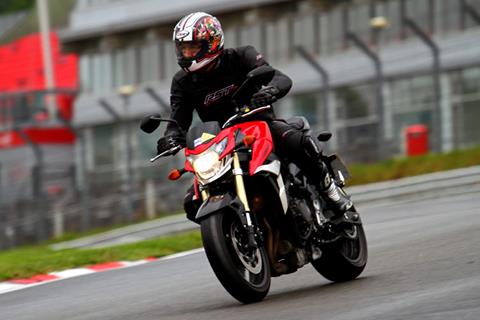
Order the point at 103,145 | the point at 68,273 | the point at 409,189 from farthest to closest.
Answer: the point at 103,145, the point at 409,189, the point at 68,273

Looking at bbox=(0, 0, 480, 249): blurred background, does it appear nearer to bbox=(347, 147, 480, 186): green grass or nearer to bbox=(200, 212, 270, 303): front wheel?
bbox=(347, 147, 480, 186): green grass

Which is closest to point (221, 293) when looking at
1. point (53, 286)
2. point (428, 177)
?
point (53, 286)

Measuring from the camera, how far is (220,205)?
7.34 m

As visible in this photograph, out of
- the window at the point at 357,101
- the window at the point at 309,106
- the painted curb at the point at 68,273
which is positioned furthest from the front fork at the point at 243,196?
the window at the point at 309,106

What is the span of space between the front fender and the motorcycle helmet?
946mm

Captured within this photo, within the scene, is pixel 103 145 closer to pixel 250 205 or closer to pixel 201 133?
pixel 201 133

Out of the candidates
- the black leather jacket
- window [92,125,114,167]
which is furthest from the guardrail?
the black leather jacket

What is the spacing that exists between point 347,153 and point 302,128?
592 inches

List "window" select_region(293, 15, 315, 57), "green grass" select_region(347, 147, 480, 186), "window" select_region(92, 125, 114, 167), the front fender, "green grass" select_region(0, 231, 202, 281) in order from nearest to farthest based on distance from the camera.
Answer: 1. the front fender
2. "green grass" select_region(0, 231, 202, 281)
3. "green grass" select_region(347, 147, 480, 186)
4. "window" select_region(92, 125, 114, 167)
5. "window" select_region(293, 15, 315, 57)

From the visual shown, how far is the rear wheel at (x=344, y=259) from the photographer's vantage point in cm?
838

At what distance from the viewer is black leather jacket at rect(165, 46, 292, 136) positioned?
320 inches

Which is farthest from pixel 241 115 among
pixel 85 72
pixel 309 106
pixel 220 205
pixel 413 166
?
pixel 85 72

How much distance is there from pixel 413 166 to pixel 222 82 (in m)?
13.2

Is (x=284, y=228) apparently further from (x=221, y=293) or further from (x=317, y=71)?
(x=317, y=71)
